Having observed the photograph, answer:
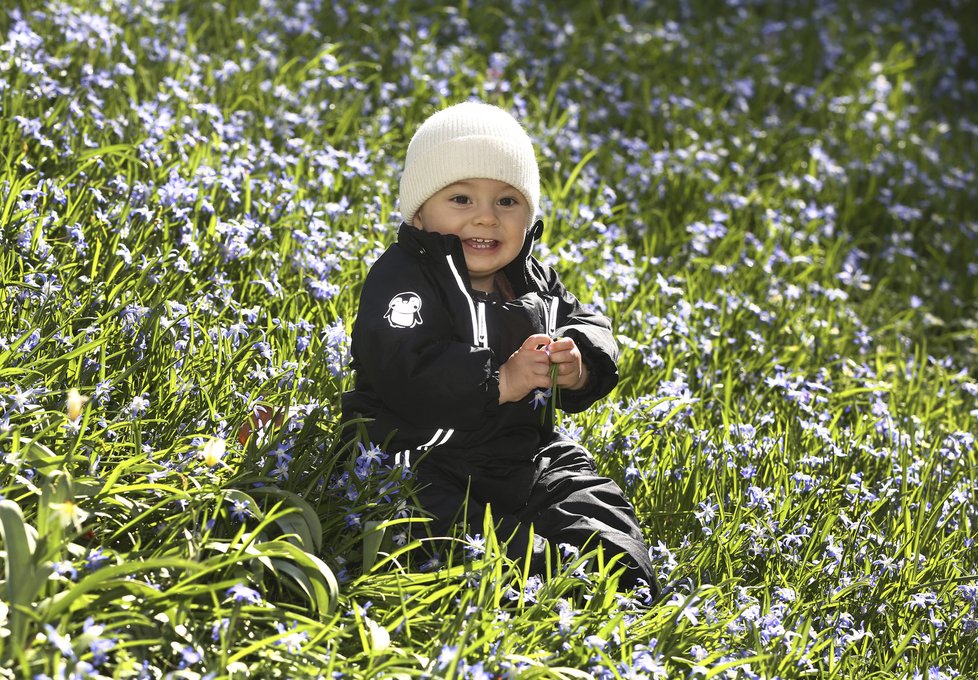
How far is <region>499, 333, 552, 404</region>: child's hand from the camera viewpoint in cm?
330

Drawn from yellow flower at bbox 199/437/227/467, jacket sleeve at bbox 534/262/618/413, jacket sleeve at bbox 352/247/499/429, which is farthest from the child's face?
yellow flower at bbox 199/437/227/467

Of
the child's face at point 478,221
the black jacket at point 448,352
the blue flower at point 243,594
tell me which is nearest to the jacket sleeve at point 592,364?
the black jacket at point 448,352

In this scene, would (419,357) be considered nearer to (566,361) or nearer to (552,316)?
(566,361)

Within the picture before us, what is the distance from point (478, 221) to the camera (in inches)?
139

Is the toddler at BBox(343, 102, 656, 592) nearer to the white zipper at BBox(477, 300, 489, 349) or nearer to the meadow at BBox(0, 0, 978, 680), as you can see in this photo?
the white zipper at BBox(477, 300, 489, 349)

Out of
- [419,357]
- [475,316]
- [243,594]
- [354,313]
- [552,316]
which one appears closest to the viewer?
[243,594]

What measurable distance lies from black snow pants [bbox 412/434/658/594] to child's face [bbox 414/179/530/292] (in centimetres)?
63

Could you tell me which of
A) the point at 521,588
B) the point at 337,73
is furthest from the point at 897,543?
the point at 337,73

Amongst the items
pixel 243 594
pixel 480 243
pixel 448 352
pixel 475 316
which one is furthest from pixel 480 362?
pixel 243 594

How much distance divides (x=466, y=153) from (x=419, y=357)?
69 centimetres

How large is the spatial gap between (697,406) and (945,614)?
4.27 ft

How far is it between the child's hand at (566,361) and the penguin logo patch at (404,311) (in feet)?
1.34

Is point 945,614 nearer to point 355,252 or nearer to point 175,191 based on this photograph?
point 355,252

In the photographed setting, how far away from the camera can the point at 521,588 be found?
309cm
